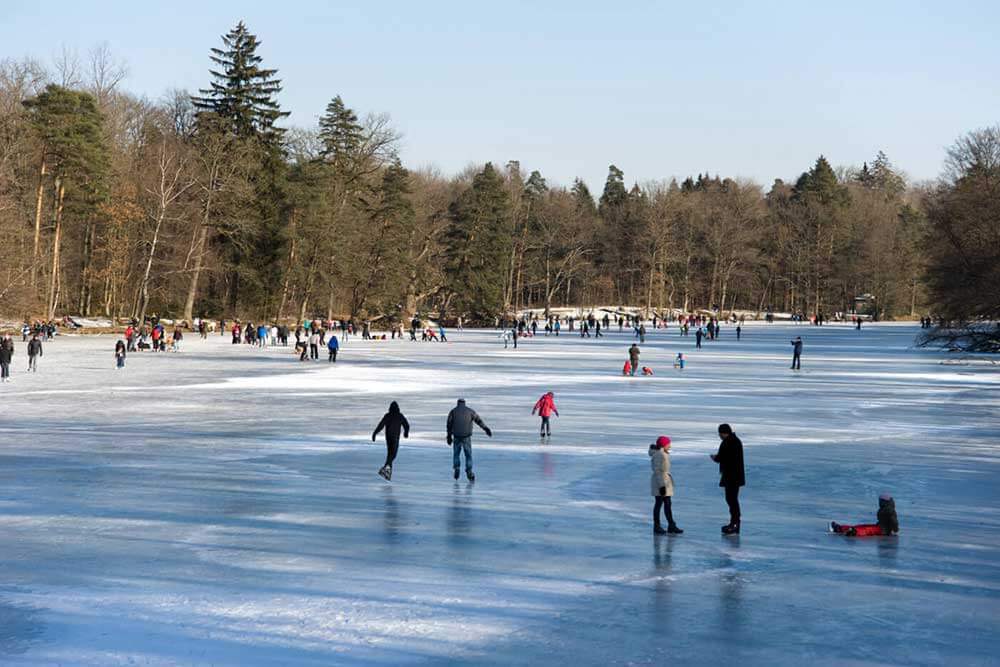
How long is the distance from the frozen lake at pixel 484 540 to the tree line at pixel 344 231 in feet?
85.4

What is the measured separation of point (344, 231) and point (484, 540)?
6211cm

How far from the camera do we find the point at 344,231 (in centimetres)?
7006

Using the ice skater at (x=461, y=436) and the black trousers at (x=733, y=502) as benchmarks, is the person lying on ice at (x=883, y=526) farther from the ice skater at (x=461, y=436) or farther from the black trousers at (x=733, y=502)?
the ice skater at (x=461, y=436)

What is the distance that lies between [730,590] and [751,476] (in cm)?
569

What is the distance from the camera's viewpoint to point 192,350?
42969 mm

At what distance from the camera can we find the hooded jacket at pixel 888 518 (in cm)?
992

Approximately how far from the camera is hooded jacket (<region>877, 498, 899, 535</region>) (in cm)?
992

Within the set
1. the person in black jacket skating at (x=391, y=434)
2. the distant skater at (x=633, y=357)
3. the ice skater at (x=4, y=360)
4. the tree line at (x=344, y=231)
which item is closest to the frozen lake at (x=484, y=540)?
the person in black jacket skating at (x=391, y=434)

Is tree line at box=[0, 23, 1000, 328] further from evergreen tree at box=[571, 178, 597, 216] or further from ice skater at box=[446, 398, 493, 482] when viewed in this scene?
ice skater at box=[446, 398, 493, 482]

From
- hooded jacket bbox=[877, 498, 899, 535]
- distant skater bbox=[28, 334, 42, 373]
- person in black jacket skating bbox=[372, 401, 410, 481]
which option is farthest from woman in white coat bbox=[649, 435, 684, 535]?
distant skater bbox=[28, 334, 42, 373]

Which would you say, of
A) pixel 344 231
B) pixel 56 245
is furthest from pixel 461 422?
pixel 344 231

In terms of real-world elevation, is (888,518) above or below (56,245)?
below

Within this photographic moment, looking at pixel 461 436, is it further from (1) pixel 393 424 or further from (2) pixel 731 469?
(2) pixel 731 469

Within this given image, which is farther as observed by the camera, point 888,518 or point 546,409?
point 546,409
